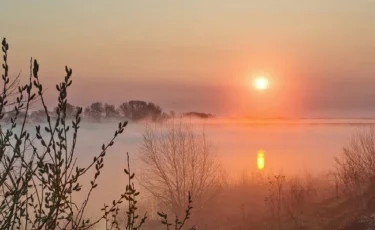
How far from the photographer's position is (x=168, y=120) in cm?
4188

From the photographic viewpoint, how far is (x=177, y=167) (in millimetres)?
36781

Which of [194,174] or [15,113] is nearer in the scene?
[15,113]

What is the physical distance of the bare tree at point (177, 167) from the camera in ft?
115

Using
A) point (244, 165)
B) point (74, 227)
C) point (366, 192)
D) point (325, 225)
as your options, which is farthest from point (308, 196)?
point (74, 227)

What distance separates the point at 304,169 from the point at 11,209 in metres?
53.2

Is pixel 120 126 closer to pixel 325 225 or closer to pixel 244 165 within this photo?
pixel 325 225

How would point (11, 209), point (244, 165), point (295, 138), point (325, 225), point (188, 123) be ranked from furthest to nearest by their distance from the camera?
point (295, 138), point (244, 165), point (188, 123), point (325, 225), point (11, 209)

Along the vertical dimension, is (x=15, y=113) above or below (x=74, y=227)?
above

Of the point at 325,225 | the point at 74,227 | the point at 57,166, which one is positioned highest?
the point at 57,166

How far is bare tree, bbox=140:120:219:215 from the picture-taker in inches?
1384

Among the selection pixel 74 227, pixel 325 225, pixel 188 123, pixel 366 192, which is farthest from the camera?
pixel 188 123

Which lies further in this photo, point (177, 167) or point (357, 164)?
Result: point (357, 164)

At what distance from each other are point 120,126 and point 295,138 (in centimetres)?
11887

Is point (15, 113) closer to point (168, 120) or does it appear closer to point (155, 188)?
point (155, 188)
